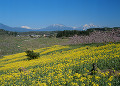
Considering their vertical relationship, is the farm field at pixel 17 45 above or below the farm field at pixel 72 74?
below

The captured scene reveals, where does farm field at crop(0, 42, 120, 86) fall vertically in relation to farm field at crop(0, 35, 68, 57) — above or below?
above

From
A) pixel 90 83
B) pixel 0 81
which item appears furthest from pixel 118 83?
pixel 0 81

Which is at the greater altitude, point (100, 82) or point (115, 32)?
point (115, 32)

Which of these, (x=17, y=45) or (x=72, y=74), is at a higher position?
(x=72, y=74)

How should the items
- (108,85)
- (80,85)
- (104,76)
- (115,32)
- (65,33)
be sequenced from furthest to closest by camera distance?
(65,33), (115,32), (104,76), (80,85), (108,85)

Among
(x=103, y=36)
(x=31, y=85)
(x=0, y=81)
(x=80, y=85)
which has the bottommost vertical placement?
(x=0, y=81)

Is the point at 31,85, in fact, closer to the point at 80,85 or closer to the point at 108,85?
the point at 80,85

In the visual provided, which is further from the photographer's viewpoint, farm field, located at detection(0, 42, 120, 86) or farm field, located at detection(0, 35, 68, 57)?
farm field, located at detection(0, 35, 68, 57)

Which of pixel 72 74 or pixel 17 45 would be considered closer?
pixel 72 74

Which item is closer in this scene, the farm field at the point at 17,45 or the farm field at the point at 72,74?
the farm field at the point at 72,74

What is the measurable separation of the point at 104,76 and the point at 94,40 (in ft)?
69.4

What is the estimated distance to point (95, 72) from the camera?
666 cm

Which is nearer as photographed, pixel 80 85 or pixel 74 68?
pixel 80 85

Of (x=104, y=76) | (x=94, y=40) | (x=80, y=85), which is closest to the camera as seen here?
(x=80, y=85)
